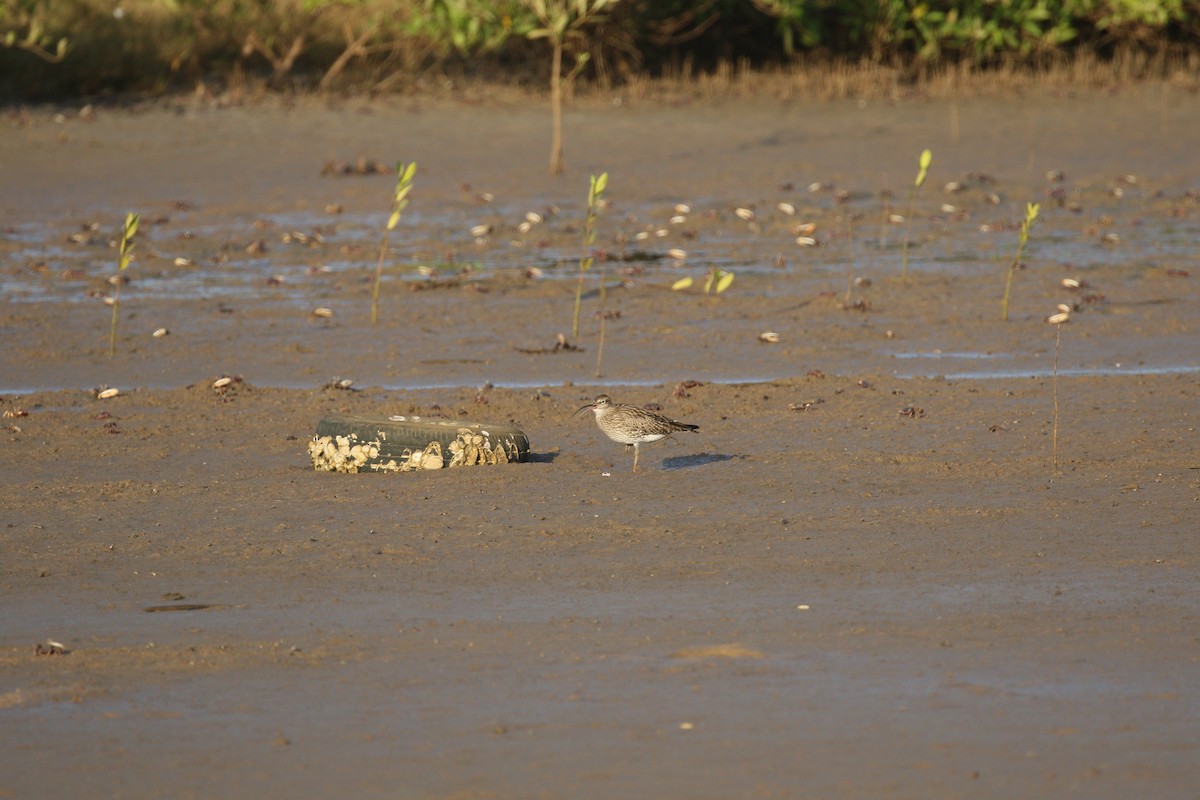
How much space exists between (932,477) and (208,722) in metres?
4.01

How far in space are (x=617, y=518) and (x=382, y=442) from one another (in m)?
1.42

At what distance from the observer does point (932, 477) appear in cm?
779

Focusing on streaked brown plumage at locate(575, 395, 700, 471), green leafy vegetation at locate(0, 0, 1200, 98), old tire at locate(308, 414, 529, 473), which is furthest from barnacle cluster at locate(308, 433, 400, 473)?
green leafy vegetation at locate(0, 0, 1200, 98)

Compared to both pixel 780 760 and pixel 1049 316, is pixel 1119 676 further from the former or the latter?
pixel 1049 316

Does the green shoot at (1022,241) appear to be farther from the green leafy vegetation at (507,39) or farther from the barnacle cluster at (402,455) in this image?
the green leafy vegetation at (507,39)

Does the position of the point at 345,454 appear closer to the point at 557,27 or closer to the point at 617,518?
the point at 617,518

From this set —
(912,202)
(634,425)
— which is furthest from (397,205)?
(912,202)

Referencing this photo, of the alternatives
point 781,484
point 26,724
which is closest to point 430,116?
point 781,484

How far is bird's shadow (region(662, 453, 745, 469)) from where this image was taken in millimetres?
8219

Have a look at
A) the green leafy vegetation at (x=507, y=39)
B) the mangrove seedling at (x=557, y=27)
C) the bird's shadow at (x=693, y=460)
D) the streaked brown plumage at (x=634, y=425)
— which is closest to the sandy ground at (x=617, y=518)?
the bird's shadow at (x=693, y=460)

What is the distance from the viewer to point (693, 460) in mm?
8320

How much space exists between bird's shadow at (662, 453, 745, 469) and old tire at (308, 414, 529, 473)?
742 mm

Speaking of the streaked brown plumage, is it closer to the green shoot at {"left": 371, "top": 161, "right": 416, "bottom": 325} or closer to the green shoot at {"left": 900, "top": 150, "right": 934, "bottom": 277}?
the green shoot at {"left": 371, "top": 161, "right": 416, "bottom": 325}

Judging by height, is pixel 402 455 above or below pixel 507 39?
below
